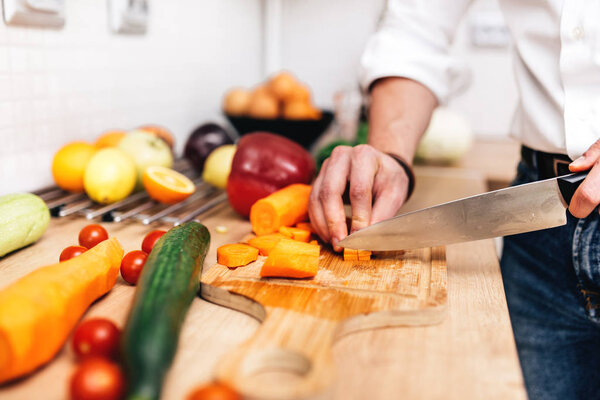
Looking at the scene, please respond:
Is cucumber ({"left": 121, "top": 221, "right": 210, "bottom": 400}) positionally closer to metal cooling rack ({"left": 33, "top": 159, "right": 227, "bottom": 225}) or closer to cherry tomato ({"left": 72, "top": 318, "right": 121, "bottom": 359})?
cherry tomato ({"left": 72, "top": 318, "right": 121, "bottom": 359})

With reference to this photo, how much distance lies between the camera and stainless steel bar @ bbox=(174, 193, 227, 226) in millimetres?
1039

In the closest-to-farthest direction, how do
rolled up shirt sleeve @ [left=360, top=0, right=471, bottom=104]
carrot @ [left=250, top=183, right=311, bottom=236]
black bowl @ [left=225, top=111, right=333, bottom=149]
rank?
1. carrot @ [left=250, top=183, right=311, bottom=236]
2. rolled up shirt sleeve @ [left=360, top=0, right=471, bottom=104]
3. black bowl @ [left=225, top=111, right=333, bottom=149]

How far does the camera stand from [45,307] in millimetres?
556

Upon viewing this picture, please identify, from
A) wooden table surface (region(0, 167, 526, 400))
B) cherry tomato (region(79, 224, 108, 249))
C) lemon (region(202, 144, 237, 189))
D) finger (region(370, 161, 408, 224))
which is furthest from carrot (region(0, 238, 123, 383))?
lemon (region(202, 144, 237, 189))

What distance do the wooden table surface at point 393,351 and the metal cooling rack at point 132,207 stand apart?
0.18 m

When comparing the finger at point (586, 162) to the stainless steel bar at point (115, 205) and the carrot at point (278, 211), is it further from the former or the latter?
the stainless steel bar at point (115, 205)

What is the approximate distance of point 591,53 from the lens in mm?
857

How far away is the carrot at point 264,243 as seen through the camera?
0.85 m

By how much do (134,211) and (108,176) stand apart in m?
0.09

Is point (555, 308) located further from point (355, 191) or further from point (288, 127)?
point (288, 127)

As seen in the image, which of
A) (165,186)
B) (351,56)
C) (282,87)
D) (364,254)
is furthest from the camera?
(351,56)

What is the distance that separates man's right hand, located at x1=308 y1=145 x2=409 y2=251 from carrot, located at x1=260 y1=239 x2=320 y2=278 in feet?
0.33

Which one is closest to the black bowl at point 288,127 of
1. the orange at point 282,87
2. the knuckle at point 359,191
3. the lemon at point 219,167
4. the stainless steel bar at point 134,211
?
the orange at point 282,87

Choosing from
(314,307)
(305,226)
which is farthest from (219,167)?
(314,307)
